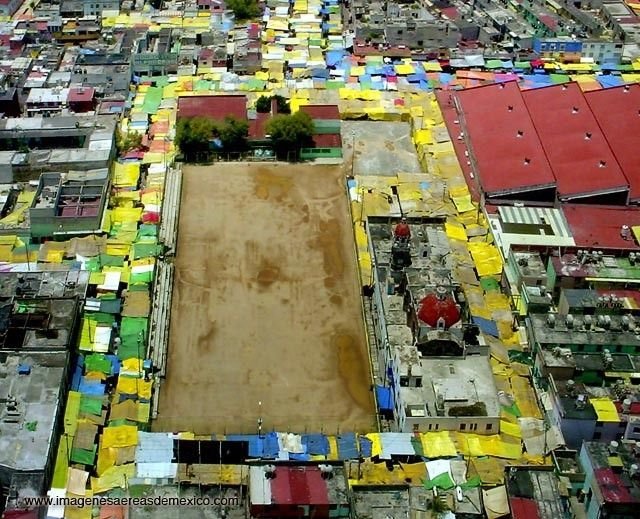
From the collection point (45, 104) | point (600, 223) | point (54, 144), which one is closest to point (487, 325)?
point (600, 223)

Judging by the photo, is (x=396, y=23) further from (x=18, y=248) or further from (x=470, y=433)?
(x=470, y=433)

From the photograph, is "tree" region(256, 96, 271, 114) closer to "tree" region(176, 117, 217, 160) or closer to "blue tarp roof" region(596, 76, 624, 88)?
"tree" region(176, 117, 217, 160)

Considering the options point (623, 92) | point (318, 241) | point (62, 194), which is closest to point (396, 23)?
point (623, 92)

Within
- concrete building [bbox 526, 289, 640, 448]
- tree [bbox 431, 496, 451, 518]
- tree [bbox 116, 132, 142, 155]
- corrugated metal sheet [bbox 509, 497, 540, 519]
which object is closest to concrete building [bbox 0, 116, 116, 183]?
tree [bbox 116, 132, 142, 155]

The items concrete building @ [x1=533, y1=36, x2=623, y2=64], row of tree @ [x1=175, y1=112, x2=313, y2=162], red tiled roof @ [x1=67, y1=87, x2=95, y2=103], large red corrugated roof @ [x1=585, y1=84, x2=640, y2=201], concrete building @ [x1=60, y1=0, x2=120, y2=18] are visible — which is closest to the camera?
large red corrugated roof @ [x1=585, y1=84, x2=640, y2=201]

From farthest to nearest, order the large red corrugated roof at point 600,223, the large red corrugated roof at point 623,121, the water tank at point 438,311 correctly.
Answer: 1. the large red corrugated roof at point 623,121
2. the large red corrugated roof at point 600,223
3. the water tank at point 438,311

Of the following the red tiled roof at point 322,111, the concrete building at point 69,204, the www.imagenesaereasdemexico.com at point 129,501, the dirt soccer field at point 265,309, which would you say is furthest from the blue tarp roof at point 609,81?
the www.imagenesaereasdemexico.com at point 129,501

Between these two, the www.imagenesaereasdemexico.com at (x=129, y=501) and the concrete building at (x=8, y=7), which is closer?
the www.imagenesaereasdemexico.com at (x=129, y=501)

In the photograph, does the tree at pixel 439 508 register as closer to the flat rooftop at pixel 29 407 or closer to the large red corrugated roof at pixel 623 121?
the flat rooftop at pixel 29 407

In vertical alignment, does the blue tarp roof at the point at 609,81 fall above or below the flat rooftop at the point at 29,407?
below
